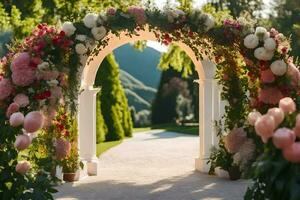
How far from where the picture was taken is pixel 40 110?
265 inches

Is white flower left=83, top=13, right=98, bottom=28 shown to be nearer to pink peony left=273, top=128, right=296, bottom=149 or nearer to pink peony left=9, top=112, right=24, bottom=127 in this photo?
pink peony left=9, top=112, right=24, bottom=127

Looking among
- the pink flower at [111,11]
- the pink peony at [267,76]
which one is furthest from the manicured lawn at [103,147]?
the pink peony at [267,76]

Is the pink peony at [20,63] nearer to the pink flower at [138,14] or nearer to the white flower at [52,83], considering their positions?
the white flower at [52,83]

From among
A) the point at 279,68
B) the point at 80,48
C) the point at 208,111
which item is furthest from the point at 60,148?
the point at 208,111

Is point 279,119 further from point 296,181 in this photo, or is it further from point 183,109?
point 183,109

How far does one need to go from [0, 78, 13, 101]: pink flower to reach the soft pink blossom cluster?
11.6 feet

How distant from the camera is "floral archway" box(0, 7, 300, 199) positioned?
621cm

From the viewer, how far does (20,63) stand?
6566mm

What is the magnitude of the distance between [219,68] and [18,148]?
3.51m

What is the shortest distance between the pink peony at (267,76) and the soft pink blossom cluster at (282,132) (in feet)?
8.76

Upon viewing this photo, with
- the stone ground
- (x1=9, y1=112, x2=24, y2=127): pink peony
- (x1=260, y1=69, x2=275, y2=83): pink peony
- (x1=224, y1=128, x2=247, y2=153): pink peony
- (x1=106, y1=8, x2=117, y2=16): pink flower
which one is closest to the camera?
(x1=9, y1=112, x2=24, y2=127): pink peony

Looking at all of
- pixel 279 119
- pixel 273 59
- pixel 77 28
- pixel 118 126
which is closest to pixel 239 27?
→ pixel 273 59

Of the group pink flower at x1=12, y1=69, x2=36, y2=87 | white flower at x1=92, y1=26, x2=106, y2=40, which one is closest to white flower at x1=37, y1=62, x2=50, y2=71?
pink flower at x1=12, y1=69, x2=36, y2=87

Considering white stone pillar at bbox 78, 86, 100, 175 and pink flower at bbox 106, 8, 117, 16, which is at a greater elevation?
pink flower at bbox 106, 8, 117, 16
